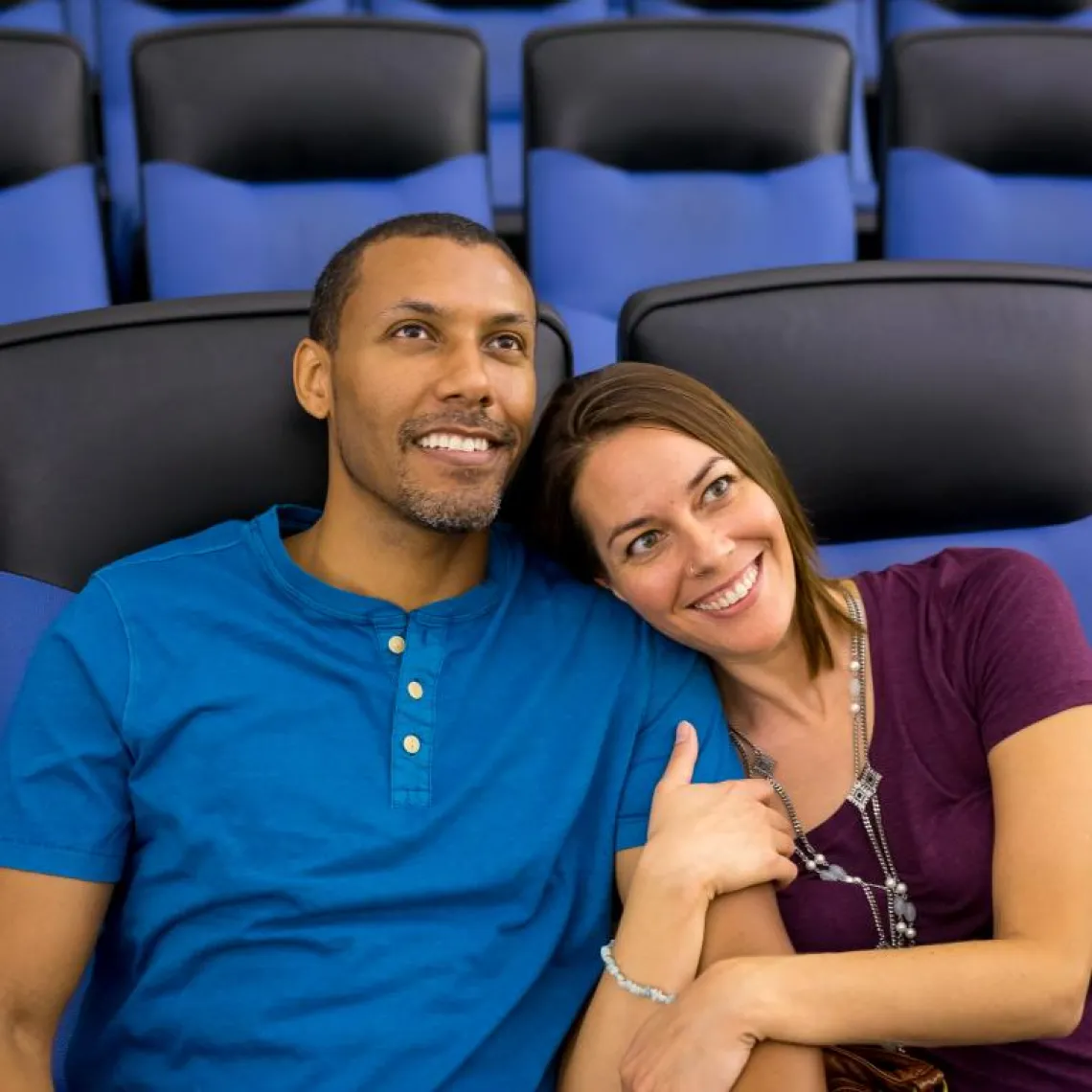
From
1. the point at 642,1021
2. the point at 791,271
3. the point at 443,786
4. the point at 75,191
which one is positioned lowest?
the point at 642,1021

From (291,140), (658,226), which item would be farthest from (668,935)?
(291,140)

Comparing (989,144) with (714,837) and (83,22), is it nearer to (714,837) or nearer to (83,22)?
(714,837)

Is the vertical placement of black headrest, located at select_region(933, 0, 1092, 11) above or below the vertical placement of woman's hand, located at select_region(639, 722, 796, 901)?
above

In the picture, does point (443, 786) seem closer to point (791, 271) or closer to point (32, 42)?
point (791, 271)

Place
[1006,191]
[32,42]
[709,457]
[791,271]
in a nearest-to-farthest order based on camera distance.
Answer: [709,457]
[791,271]
[32,42]
[1006,191]

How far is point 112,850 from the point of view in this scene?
949mm

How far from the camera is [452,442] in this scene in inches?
40.4

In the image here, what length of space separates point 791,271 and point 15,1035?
0.85 m

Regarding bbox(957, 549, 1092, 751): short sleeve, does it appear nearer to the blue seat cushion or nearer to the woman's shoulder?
the woman's shoulder

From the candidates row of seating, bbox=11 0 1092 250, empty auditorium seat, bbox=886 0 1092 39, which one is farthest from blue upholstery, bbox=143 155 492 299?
empty auditorium seat, bbox=886 0 1092 39

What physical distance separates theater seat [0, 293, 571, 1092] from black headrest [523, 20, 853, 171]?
2.71ft

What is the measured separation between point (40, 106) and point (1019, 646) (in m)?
1.44

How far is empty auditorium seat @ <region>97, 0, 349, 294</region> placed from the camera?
2459mm

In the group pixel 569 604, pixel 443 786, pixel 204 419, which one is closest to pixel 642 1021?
pixel 443 786
